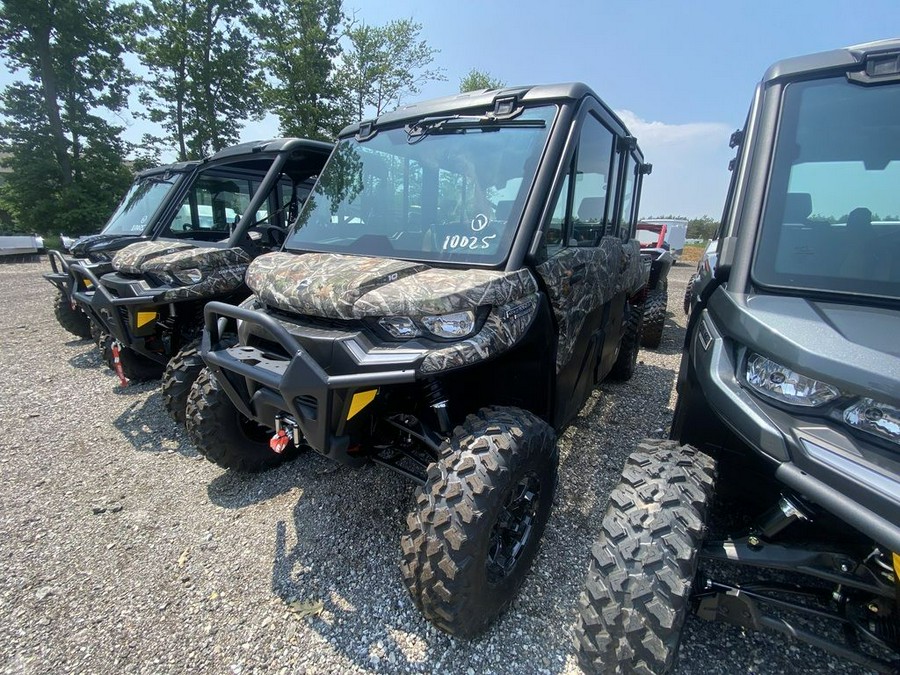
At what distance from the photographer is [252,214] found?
4426mm

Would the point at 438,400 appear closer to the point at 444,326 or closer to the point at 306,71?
the point at 444,326

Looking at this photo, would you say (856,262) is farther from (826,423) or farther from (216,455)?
(216,455)

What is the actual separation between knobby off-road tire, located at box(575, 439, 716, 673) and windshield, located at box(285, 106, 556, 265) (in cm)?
123

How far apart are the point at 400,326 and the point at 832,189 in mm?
1950

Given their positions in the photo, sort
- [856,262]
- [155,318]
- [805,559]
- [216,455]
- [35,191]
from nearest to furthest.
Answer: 1. [805,559]
2. [856,262]
3. [216,455]
4. [155,318]
5. [35,191]

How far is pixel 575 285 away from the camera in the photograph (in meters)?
2.63

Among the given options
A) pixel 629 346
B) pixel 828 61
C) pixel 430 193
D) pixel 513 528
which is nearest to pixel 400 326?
pixel 430 193

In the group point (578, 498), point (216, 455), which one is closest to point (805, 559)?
point (578, 498)

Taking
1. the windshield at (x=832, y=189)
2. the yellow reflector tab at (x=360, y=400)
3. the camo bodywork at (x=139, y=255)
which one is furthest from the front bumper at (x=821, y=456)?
the camo bodywork at (x=139, y=255)

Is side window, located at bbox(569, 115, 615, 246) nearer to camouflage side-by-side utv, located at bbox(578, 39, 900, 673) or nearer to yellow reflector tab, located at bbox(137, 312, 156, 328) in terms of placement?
camouflage side-by-side utv, located at bbox(578, 39, 900, 673)

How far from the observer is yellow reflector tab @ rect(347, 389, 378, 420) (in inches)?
75.4

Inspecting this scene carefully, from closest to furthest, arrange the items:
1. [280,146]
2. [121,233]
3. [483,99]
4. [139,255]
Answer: [483,99] < [139,255] < [280,146] < [121,233]

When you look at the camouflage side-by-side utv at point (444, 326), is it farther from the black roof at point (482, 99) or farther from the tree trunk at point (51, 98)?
the tree trunk at point (51, 98)

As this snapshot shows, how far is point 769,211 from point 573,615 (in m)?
2.07
